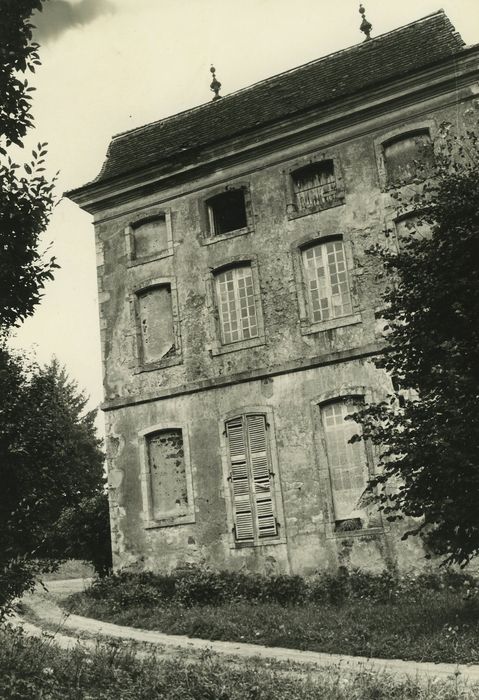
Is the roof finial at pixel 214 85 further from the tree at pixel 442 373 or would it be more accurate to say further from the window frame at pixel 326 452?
the tree at pixel 442 373

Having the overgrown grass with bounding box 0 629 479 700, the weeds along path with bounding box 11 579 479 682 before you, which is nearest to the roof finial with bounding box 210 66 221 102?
the weeds along path with bounding box 11 579 479 682

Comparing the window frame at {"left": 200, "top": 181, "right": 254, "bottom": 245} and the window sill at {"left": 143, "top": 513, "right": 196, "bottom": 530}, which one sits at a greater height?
the window frame at {"left": 200, "top": 181, "right": 254, "bottom": 245}

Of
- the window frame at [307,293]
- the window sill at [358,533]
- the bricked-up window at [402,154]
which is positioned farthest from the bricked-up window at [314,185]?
the window sill at [358,533]

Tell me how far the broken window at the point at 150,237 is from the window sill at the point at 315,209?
10.9 ft

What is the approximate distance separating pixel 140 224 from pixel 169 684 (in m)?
13.2

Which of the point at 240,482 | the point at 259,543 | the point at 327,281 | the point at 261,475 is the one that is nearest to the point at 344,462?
the point at 261,475

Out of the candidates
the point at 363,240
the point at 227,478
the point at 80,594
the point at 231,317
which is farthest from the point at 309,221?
the point at 80,594

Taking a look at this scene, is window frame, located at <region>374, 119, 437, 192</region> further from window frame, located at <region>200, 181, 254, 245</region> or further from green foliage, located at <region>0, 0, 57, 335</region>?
green foliage, located at <region>0, 0, 57, 335</region>

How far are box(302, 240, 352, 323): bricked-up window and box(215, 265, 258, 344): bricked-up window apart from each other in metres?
1.37

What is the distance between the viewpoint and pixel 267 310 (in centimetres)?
1605

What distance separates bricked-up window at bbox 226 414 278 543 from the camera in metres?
15.1

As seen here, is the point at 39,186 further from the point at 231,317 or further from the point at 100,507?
the point at 100,507

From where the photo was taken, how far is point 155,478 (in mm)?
16438

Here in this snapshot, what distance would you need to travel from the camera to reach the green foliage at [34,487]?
7.63 meters
